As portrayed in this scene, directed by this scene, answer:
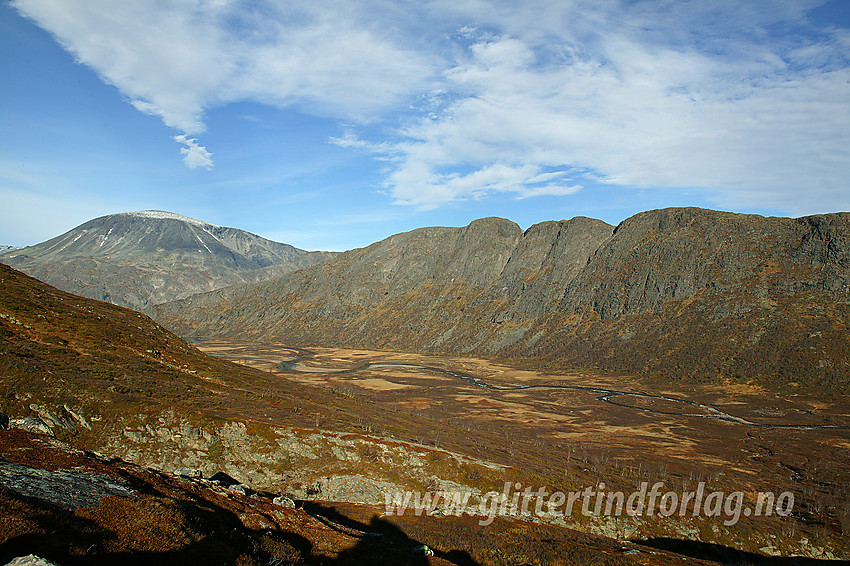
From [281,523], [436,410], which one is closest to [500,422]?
[436,410]

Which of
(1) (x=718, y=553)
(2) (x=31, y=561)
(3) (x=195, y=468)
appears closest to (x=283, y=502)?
(3) (x=195, y=468)

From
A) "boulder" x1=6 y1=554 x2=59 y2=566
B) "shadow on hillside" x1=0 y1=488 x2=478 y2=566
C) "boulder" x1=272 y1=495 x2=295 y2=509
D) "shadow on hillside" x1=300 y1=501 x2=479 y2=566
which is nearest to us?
"boulder" x1=6 y1=554 x2=59 y2=566

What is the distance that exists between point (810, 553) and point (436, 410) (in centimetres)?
8731

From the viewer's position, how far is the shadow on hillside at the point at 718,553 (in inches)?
1772

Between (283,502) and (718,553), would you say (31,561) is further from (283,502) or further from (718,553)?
(718,553)

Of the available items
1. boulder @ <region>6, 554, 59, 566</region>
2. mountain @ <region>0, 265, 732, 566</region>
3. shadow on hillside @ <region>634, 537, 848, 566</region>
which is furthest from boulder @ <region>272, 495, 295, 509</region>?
shadow on hillside @ <region>634, 537, 848, 566</region>

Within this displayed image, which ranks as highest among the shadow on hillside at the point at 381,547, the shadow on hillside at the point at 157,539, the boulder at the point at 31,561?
the boulder at the point at 31,561

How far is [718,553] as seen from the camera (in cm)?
4625

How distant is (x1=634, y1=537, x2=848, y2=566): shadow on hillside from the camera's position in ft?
148

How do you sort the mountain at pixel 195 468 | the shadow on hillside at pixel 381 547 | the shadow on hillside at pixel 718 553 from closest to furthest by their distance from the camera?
the mountain at pixel 195 468 < the shadow on hillside at pixel 381 547 < the shadow on hillside at pixel 718 553

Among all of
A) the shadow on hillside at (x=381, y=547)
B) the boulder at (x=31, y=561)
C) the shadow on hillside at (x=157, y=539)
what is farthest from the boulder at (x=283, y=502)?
the boulder at (x=31, y=561)

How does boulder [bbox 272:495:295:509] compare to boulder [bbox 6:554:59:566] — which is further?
boulder [bbox 272:495:295:509]

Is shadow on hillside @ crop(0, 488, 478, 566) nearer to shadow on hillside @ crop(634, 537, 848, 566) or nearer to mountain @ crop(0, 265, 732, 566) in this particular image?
mountain @ crop(0, 265, 732, 566)

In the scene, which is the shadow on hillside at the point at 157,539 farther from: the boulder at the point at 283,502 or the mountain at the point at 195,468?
the boulder at the point at 283,502
